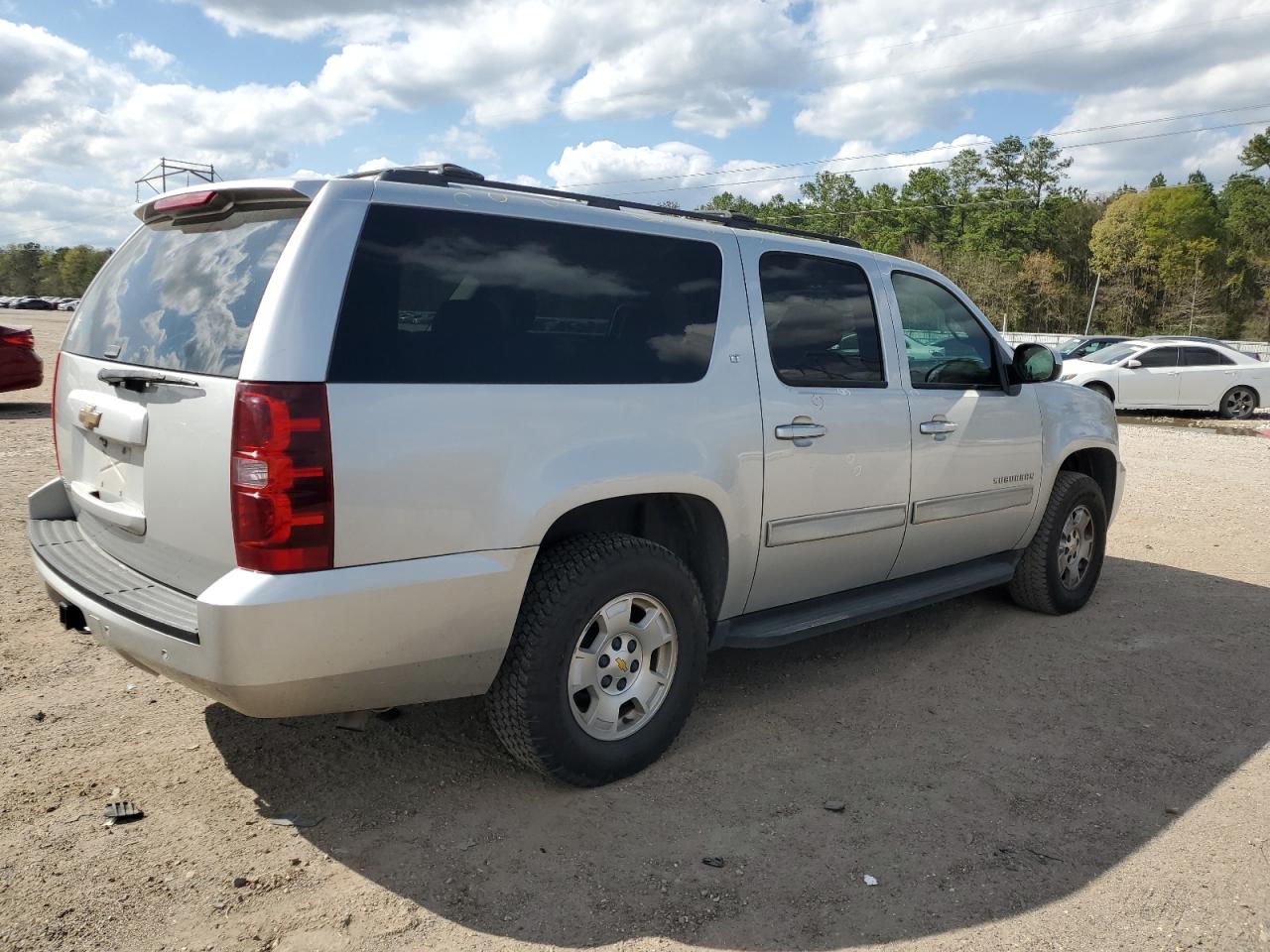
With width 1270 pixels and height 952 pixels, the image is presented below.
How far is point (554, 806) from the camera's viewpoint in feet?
11.3

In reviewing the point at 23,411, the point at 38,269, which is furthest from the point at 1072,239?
the point at 38,269

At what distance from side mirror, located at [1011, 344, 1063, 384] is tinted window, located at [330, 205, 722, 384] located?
2.10 meters

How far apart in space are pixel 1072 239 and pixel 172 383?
333 feet

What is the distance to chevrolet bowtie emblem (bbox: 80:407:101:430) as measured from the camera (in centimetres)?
335

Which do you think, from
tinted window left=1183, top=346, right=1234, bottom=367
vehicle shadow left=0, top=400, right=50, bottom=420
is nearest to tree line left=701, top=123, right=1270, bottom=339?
tinted window left=1183, top=346, right=1234, bottom=367

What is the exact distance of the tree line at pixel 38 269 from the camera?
461 feet

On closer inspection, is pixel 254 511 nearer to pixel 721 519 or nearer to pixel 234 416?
pixel 234 416

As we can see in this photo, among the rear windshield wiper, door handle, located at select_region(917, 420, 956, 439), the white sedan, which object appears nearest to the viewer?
the rear windshield wiper

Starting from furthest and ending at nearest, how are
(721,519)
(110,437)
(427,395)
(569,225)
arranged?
(721,519)
(569,225)
(110,437)
(427,395)

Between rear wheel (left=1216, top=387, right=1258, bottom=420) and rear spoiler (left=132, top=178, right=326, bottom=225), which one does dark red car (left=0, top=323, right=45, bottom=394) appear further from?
rear wheel (left=1216, top=387, right=1258, bottom=420)

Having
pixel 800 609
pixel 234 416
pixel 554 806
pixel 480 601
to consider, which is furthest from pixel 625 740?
pixel 234 416

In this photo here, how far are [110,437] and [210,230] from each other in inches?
29.4

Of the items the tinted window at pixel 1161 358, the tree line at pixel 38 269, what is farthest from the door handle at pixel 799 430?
the tree line at pixel 38 269

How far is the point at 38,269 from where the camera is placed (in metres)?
148
